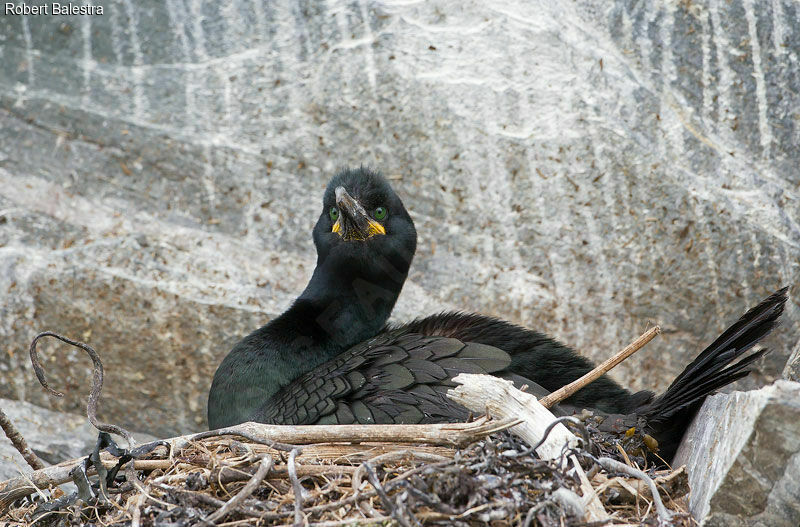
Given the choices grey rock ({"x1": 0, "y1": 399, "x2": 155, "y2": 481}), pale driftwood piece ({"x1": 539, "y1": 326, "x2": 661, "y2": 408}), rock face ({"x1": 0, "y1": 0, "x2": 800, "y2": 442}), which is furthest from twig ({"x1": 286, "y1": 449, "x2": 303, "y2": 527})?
grey rock ({"x1": 0, "y1": 399, "x2": 155, "y2": 481})

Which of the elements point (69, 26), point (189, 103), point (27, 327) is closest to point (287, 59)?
point (189, 103)

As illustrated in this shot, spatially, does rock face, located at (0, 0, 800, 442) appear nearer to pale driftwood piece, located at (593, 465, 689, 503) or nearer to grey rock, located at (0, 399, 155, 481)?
grey rock, located at (0, 399, 155, 481)

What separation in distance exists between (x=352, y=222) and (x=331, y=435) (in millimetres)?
1044

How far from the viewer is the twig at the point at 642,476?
213 cm

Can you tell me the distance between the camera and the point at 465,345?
2.97 m

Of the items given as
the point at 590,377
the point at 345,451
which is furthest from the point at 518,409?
the point at 345,451

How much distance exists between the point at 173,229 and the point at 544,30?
2.13 m

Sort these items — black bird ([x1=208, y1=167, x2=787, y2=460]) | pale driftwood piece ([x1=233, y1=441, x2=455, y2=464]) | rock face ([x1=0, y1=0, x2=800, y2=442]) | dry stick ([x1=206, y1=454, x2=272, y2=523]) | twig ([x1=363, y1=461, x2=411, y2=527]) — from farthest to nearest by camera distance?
rock face ([x1=0, y1=0, x2=800, y2=442]) → black bird ([x1=208, y1=167, x2=787, y2=460]) → pale driftwood piece ([x1=233, y1=441, x2=455, y2=464]) → dry stick ([x1=206, y1=454, x2=272, y2=523]) → twig ([x1=363, y1=461, x2=411, y2=527])

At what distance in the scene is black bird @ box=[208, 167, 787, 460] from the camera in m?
2.68

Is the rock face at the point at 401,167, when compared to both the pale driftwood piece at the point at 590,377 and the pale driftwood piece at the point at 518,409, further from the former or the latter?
the pale driftwood piece at the point at 518,409

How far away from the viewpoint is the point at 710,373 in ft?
8.48

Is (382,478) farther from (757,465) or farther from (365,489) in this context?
(757,465)

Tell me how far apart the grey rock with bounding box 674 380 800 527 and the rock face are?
2.08 m

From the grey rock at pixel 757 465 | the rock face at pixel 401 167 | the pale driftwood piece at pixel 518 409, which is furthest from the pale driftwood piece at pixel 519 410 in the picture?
the rock face at pixel 401 167
